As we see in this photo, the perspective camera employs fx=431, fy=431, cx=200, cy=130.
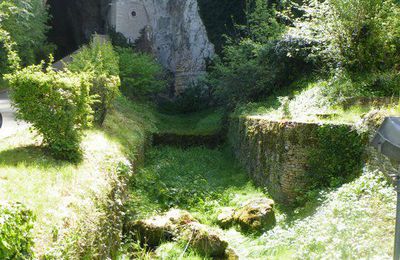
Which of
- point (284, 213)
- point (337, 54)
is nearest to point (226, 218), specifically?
point (284, 213)

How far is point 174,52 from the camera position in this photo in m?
26.5

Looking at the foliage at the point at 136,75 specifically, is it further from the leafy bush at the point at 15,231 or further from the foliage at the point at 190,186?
the leafy bush at the point at 15,231

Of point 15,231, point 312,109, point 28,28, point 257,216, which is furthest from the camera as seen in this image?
point 28,28


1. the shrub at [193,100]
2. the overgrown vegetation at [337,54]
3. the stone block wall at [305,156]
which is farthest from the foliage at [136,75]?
the stone block wall at [305,156]

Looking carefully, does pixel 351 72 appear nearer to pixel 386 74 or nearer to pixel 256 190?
pixel 386 74

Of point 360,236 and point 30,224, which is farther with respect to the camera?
point 360,236

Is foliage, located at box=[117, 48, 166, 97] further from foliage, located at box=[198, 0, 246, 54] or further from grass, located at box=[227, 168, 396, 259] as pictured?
→ grass, located at box=[227, 168, 396, 259]

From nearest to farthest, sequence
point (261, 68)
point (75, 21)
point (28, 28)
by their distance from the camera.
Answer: point (261, 68) → point (28, 28) → point (75, 21)

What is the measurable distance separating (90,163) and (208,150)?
8438 mm

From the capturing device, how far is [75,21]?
3588 centimetres

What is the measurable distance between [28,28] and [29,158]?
65.2 ft

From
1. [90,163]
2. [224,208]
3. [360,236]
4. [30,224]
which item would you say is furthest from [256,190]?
[30,224]

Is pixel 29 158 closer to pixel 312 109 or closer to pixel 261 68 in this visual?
pixel 312 109

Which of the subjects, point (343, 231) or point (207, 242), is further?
point (207, 242)
